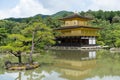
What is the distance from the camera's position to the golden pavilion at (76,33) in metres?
38.2

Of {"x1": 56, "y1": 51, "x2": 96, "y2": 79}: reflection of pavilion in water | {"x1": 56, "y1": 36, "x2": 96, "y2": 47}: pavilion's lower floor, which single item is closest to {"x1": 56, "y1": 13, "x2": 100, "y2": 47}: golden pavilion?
{"x1": 56, "y1": 36, "x2": 96, "y2": 47}: pavilion's lower floor

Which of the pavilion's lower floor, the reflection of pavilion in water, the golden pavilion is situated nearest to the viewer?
the reflection of pavilion in water

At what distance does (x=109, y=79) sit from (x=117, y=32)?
23938 mm

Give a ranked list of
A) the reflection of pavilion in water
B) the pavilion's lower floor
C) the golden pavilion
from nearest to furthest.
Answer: the reflection of pavilion in water, the pavilion's lower floor, the golden pavilion

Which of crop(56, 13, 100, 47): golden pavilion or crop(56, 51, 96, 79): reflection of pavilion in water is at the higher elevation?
crop(56, 13, 100, 47): golden pavilion

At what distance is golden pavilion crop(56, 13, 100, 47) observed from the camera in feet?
125

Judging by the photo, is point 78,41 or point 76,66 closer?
point 76,66

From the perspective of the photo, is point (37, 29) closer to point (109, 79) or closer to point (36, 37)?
point (36, 37)

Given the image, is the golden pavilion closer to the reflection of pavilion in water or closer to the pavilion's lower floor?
the pavilion's lower floor

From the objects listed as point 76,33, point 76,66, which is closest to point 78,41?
point 76,33

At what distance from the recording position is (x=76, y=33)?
39.1 metres

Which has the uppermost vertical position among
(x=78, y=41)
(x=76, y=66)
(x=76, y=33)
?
(x=76, y=33)

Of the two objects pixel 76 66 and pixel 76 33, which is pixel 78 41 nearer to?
pixel 76 33

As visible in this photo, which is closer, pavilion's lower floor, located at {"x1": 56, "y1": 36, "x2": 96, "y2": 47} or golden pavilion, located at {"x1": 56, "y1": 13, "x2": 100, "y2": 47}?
pavilion's lower floor, located at {"x1": 56, "y1": 36, "x2": 96, "y2": 47}
